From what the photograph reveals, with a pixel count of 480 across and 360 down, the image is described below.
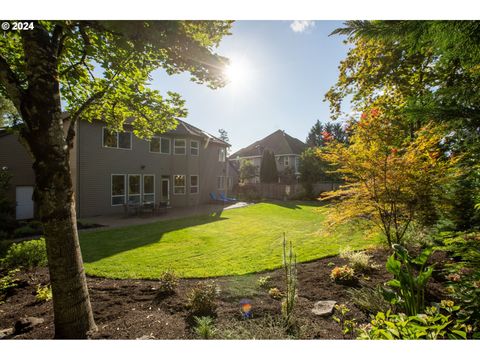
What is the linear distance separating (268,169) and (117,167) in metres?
9.15

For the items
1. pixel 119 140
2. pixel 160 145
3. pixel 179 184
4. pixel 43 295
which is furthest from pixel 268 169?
pixel 43 295

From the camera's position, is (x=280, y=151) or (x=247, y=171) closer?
(x=280, y=151)

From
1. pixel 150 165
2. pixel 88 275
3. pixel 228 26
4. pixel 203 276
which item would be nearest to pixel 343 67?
pixel 228 26

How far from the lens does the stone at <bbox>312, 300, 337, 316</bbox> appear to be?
274 centimetres

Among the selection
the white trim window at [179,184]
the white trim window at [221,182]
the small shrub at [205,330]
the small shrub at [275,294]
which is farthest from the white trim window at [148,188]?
the small shrub at [205,330]

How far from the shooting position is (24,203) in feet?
28.1

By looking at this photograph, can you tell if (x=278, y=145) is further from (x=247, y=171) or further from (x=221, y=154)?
(x=221, y=154)

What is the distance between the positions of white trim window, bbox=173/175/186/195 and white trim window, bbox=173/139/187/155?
140 centimetres

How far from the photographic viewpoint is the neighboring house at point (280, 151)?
16.2 m

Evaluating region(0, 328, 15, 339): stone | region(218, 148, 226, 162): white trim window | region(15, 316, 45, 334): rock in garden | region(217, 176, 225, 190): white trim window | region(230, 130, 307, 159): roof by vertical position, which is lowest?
region(0, 328, 15, 339): stone

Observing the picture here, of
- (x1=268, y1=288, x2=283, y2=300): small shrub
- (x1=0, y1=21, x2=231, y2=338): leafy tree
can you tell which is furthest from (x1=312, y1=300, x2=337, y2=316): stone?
(x1=0, y1=21, x2=231, y2=338): leafy tree

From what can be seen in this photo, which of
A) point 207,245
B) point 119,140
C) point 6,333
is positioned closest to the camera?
point 6,333

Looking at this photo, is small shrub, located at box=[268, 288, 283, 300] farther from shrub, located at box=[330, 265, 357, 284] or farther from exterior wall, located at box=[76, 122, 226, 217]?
exterior wall, located at box=[76, 122, 226, 217]

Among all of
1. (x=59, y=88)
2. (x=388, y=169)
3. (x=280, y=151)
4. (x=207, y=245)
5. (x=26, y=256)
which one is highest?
(x=280, y=151)
